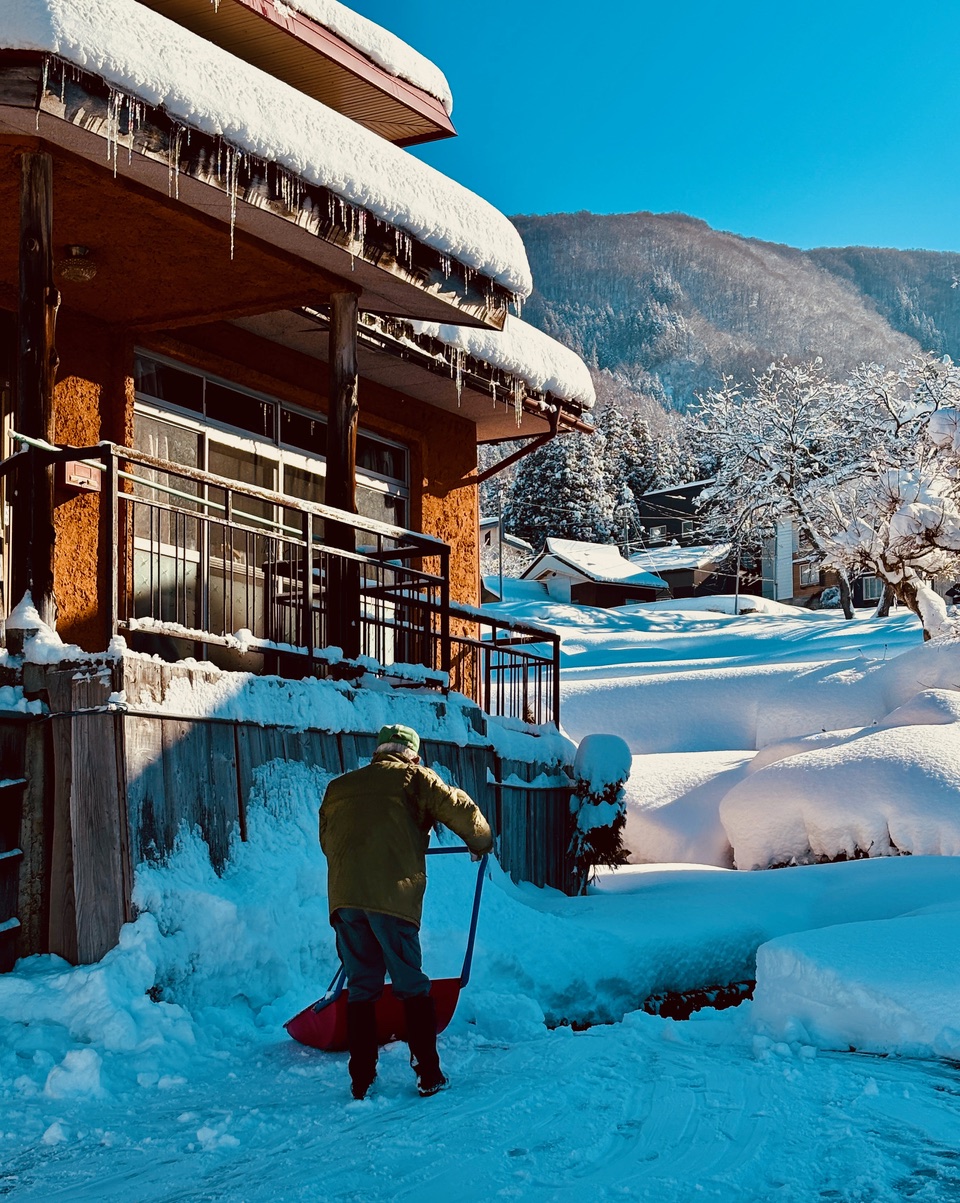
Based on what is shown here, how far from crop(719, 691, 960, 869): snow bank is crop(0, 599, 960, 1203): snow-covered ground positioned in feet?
15.4

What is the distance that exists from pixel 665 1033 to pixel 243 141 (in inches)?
218

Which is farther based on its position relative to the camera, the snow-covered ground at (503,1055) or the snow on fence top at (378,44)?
the snow on fence top at (378,44)

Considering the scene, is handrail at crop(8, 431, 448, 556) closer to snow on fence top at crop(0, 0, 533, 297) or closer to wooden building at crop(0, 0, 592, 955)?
wooden building at crop(0, 0, 592, 955)

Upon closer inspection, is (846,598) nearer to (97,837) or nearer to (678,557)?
(678,557)

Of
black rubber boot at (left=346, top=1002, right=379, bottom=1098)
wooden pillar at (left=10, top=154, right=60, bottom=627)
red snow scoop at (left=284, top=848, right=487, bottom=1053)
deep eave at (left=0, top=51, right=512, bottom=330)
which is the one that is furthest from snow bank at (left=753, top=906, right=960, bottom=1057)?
deep eave at (left=0, top=51, right=512, bottom=330)

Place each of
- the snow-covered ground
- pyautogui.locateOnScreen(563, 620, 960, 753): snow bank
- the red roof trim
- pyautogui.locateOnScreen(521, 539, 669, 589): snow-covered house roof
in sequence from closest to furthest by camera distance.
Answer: the snow-covered ground < the red roof trim < pyautogui.locateOnScreen(563, 620, 960, 753): snow bank < pyautogui.locateOnScreen(521, 539, 669, 589): snow-covered house roof

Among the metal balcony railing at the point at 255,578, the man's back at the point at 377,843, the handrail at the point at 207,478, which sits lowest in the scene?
the man's back at the point at 377,843

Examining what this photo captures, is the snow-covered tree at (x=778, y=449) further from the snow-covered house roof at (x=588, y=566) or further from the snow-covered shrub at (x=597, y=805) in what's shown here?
the snow-covered shrub at (x=597, y=805)

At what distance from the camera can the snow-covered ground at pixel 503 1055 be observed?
431 centimetres

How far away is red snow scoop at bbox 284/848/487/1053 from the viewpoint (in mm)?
5969

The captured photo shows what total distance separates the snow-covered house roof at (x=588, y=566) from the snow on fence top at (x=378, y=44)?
46.8 meters

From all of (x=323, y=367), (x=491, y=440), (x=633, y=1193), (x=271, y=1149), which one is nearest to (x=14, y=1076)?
(x=271, y=1149)

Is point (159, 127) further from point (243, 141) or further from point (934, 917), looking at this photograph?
point (934, 917)

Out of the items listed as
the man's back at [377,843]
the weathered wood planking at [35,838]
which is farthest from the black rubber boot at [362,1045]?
the weathered wood planking at [35,838]
